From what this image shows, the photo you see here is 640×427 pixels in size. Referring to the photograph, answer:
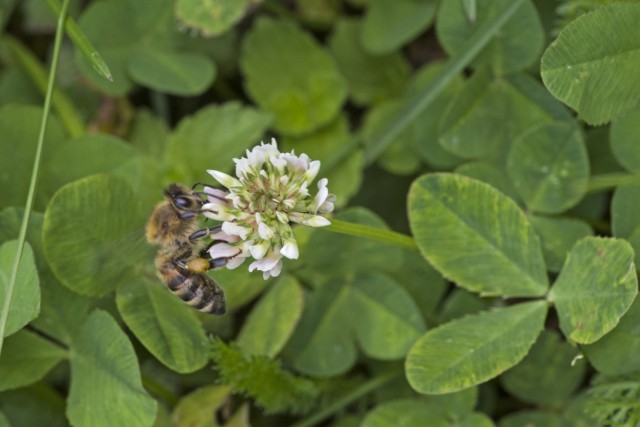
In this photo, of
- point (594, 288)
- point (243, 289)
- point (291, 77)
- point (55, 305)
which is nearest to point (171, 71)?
point (291, 77)

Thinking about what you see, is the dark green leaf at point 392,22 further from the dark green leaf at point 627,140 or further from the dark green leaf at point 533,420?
the dark green leaf at point 533,420

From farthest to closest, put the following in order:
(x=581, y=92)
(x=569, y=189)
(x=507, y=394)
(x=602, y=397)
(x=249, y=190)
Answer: (x=507, y=394) < (x=569, y=189) < (x=602, y=397) < (x=581, y=92) < (x=249, y=190)

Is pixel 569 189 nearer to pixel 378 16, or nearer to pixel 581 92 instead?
pixel 581 92

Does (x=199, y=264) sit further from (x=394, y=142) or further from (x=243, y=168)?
(x=394, y=142)

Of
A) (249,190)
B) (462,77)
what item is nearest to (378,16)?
(462,77)

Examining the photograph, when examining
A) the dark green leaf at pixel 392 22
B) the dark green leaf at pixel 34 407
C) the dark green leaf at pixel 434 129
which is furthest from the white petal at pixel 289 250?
the dark green leaf at pixel 392 22
